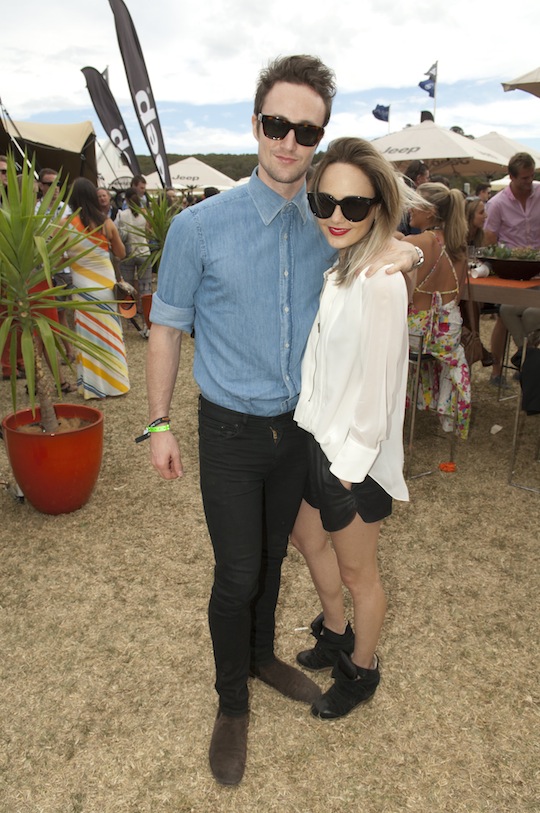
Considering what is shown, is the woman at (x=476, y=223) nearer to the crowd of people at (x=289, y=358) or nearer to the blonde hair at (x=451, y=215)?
the blonde hair at (x=451, y=215)

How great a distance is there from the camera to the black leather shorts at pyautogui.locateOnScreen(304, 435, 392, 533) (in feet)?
6.13

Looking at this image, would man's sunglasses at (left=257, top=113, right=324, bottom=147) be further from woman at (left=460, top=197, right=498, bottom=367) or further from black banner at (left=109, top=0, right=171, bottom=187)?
black banner at (left=109, top=0, right=171, bottom=187)

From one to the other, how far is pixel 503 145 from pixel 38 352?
44.8 ft

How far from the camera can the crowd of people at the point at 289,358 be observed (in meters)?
1.68

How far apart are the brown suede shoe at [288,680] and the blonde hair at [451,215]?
3.00 m

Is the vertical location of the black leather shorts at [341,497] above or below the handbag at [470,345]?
above

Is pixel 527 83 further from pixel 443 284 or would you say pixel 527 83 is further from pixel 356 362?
pixel 356 362

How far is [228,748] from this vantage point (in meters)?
2.10

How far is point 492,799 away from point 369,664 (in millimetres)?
538

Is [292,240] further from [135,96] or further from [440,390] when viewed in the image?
[135,96]

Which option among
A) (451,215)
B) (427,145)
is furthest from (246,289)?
(427,145)

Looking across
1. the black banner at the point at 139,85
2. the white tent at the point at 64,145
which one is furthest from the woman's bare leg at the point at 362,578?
the white tent at the point at 64,145

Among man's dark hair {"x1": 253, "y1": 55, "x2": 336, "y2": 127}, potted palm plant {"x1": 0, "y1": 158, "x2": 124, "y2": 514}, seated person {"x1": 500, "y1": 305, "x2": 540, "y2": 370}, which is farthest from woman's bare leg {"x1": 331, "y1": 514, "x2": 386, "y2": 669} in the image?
seated person {"x1": 500, "y1": 305, "x2": 540, "y2": 370}

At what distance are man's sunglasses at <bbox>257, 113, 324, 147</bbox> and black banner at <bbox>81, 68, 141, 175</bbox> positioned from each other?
1334 centimetres
